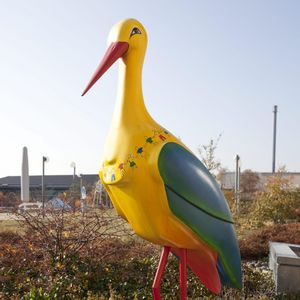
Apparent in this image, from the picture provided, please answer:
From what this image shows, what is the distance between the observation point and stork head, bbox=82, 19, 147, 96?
2852mm

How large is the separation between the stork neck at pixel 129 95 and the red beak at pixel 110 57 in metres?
0.11

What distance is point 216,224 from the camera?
115 inches

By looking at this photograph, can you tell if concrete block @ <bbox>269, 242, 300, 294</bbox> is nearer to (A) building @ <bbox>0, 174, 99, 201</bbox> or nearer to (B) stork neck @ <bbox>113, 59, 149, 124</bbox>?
(B) stork neck @ <bbox>113, 59, 149, 124</bbox>

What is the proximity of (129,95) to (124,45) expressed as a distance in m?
0.38

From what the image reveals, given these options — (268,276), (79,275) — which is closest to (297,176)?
(268,276)

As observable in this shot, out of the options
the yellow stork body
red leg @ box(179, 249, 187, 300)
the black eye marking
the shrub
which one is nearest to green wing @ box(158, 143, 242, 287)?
the yellow stork body

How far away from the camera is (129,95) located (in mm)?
2879

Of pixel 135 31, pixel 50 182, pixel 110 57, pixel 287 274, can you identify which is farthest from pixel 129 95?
pixel 50 182

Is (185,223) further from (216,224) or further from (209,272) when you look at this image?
(209,272)

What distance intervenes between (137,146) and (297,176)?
28.9 m

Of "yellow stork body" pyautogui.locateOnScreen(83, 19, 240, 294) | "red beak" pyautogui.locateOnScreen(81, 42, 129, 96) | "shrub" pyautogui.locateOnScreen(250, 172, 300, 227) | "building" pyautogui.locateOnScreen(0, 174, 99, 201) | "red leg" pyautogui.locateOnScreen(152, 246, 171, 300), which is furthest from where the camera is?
"building" pyautogui.locateOnScreen(0, 174, 99, 201)

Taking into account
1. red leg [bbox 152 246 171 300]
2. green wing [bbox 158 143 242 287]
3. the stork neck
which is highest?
the stork neck

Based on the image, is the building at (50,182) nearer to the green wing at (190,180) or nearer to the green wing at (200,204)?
the green wing at (200,204)

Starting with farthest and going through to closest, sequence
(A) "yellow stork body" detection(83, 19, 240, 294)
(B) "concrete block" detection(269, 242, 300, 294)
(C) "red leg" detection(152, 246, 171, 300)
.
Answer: (B) "concrete block" detection(269, 242, 300, 294) < (C) "red leg" detection(152, 246, 171, 300) < (A) "yellow stork body" detection(83, 19, 240, 294)
